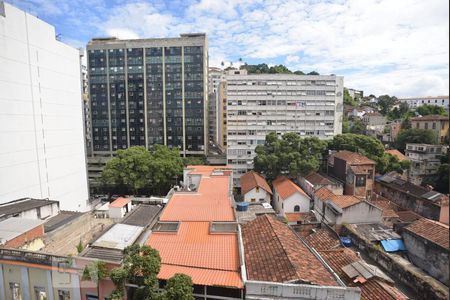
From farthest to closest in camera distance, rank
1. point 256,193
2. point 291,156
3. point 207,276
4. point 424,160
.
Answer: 1. point 424,160
2. point 291,156
3. point 256,193
4. point 207,276

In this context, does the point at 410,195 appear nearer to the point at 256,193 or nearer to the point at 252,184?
the point at 256,193

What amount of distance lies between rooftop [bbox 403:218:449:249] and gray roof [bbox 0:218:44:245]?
913 inches

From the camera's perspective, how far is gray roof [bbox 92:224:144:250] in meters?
Result: 11.5

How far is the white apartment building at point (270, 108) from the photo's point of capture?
137 ft

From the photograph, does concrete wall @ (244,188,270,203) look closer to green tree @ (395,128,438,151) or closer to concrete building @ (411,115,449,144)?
green tree @ (395,128,438,151)

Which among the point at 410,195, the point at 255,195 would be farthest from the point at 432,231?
the point at 255,195

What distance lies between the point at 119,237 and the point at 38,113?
19821 millimetres

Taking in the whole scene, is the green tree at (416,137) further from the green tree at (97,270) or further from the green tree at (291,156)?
the green tree at (97,270)

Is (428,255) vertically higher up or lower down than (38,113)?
lower down

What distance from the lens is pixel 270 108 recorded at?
42.5 metres

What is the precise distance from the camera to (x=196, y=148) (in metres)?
50.3

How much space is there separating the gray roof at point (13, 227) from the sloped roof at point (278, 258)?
10.9 metres

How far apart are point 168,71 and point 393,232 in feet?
146

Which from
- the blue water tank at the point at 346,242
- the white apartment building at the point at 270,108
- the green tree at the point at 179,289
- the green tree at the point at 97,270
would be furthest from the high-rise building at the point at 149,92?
the green tree at the point at 179,289
